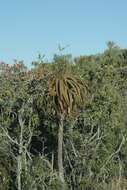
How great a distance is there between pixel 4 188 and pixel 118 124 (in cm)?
377

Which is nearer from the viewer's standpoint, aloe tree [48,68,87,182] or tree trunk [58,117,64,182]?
aloe tree [48,68,87,182]

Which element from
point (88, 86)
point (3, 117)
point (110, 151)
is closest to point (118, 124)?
point (110, 151)

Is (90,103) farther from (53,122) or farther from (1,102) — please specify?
(1,102)

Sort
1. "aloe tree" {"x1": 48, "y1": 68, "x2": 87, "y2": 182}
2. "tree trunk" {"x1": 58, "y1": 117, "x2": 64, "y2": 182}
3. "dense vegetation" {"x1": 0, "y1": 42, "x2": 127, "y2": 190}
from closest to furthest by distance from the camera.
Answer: "aloe tree" {"x1": 48, "y1": 68, "x2": 87, "y2": 182} < "dense vegetation" {"x1": 0, "y1": 42, "x2": 127, "y2": 190} < "tree trunk" {"x1": 58, "y1": 117, "x2": 64, "y2": 182}

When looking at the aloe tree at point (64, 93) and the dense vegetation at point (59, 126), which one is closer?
the aloe tree at point (64, 93)

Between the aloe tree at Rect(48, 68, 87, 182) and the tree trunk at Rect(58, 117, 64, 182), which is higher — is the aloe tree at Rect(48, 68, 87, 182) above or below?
above

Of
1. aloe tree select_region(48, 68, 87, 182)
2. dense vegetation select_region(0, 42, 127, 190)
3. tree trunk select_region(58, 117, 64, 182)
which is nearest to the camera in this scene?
aloe tree select_region(48, 68, 87, 182)

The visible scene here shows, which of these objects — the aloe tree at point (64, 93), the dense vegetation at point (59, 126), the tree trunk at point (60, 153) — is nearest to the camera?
the aloe tree at point (64, 93)

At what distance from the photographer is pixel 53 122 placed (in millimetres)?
14805

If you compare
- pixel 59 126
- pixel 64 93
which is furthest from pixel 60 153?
pixel 64 93

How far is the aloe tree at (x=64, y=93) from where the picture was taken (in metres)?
13.3

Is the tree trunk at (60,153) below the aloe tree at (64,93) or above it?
below

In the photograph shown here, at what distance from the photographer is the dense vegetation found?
1374 centimetres

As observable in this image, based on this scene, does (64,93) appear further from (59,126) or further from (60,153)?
(60,153)
